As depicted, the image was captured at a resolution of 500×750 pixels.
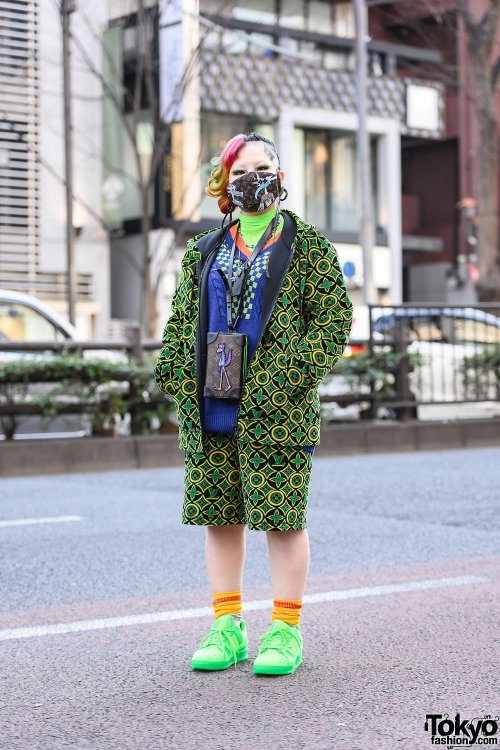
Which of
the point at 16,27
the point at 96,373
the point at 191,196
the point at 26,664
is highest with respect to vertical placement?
the point at 16,27

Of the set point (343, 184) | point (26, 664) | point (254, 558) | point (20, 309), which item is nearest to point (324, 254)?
point (26, 664)

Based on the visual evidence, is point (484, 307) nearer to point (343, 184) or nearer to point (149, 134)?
point (149, 134)

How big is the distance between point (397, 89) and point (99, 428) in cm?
2712

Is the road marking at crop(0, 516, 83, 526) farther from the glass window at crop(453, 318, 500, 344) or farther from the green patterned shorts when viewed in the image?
the glass window at crop(453, 318, 500, 344)

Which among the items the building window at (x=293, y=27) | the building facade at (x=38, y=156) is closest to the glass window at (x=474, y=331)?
the building facade at (x=38, y=156)

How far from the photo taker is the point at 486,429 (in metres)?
15.1

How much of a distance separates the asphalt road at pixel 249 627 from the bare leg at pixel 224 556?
289 mm

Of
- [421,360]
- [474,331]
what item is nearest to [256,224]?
[421,360]

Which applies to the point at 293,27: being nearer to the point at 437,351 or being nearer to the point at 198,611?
the point at 437,351

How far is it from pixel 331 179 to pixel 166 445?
24919mm

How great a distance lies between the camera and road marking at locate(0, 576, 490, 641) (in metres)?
5.10

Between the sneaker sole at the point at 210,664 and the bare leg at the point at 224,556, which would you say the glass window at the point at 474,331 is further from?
the sneaker sole at the point at 210,664

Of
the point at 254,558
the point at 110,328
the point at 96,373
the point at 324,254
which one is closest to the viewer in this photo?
the point at 324,254

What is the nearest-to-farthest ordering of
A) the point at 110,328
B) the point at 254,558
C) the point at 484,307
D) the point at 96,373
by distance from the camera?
the point at 254,558 → the point at 96,373 → the point at 484,307 → the point at 110,328
